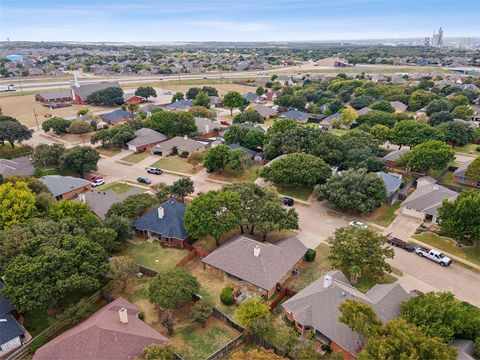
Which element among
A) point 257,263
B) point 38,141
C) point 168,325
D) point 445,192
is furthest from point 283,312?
point 38,141

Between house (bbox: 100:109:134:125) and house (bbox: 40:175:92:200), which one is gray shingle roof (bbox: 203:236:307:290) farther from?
house (bbox: 100:109:134:125)

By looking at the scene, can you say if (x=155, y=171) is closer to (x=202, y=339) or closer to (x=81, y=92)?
(x=202, y=339)

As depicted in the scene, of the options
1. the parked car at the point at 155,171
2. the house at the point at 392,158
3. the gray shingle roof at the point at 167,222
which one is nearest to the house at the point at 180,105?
the parked car at the point at 155,171

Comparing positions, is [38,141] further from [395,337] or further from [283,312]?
[395,337]

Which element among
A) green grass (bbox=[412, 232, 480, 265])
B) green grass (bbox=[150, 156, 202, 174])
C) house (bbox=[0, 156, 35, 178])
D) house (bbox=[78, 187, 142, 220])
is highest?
house (bbox=[0, 156, 35, 178])

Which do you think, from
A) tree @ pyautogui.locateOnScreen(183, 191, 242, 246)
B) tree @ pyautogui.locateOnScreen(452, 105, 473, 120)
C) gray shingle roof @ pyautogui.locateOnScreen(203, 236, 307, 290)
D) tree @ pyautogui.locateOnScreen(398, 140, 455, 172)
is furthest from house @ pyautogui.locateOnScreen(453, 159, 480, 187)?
tree @ pyautogui.locateOnScreen(183, 191, 242, 246)

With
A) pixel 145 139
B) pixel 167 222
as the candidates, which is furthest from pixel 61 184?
pixel 145 139

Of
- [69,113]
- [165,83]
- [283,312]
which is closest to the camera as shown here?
[283,312]
